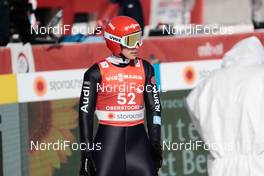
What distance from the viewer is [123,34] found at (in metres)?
6.50

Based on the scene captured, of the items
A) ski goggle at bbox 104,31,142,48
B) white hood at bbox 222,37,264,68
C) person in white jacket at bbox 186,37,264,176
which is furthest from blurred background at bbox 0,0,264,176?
white hood at bbox 222,37,264,68

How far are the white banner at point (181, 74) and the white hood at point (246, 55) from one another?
212 centimetres

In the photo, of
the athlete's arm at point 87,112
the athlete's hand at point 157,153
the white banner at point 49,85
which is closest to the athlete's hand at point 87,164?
the athlete's arm at point 87,112

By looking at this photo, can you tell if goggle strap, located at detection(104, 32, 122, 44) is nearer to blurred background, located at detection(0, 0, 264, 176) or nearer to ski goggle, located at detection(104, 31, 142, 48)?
ski goggle, located at detection(104, 31, 142, 48)

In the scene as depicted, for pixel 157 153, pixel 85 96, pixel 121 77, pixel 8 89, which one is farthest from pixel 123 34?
pixel 8 89

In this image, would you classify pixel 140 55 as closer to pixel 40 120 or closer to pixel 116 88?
pixel 40 120

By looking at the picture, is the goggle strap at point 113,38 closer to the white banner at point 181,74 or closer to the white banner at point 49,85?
the white banner at point 49,85

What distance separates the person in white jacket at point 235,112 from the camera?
256 inches

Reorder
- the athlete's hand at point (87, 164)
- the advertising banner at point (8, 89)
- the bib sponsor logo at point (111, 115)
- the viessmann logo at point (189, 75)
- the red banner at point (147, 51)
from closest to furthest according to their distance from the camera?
the athlete's hand at point (87, 164) → the bib sponsor logo at point (111, 115) → the advertising banner at point (8, 89) → the red banner at point (147, 51) → the viessmann logo at point (189, 75)

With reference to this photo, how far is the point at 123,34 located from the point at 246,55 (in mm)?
1046

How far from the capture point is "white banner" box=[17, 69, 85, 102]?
8031mm

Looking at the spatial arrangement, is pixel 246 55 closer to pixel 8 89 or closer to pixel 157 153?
pixel 157 153

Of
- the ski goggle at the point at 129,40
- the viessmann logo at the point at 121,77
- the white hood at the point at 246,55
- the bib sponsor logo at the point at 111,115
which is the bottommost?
the bib sponsor logo at the point at 111,115

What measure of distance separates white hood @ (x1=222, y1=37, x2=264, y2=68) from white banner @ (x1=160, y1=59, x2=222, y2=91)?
2118mm
